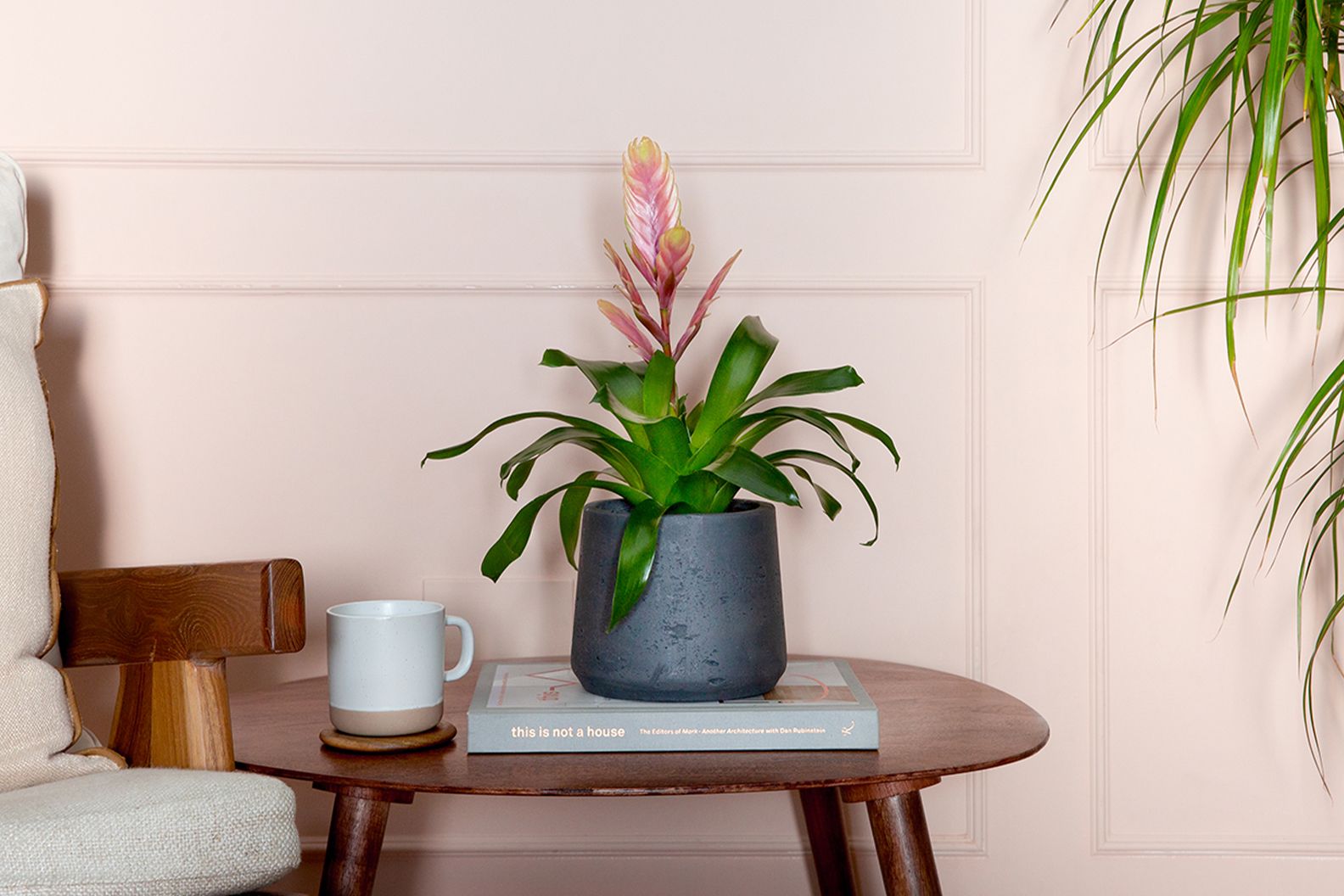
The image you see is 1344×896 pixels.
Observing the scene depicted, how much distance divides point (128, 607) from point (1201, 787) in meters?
1.27

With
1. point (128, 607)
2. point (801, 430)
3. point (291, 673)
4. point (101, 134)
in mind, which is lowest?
point (291, 673)

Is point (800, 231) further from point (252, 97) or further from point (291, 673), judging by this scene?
point (291, 673)

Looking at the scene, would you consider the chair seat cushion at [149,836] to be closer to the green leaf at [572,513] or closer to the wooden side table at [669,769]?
the wooden side table at [669,769]

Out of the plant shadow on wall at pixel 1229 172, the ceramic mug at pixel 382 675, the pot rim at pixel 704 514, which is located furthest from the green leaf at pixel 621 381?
the plant shadow on wall at pixel 1229 172

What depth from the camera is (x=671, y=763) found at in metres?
0.99

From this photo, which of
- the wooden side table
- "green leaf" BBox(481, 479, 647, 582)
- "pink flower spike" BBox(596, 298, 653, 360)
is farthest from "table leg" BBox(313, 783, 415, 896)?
"pink flower spike" BBox(596, 298, 653, 360)

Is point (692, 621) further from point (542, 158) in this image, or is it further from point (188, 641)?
point (542, 158)

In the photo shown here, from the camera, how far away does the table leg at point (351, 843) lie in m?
1.07

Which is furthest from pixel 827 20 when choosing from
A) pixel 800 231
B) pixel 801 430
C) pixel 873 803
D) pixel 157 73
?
pixel 873 803

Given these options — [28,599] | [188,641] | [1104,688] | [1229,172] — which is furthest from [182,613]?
[1229,172]

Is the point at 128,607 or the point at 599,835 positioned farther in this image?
the point at 599,835

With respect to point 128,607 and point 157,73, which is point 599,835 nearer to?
point 128,607

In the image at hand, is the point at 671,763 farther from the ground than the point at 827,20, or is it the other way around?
the point at 827,20

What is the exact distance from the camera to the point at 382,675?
3.44ft
